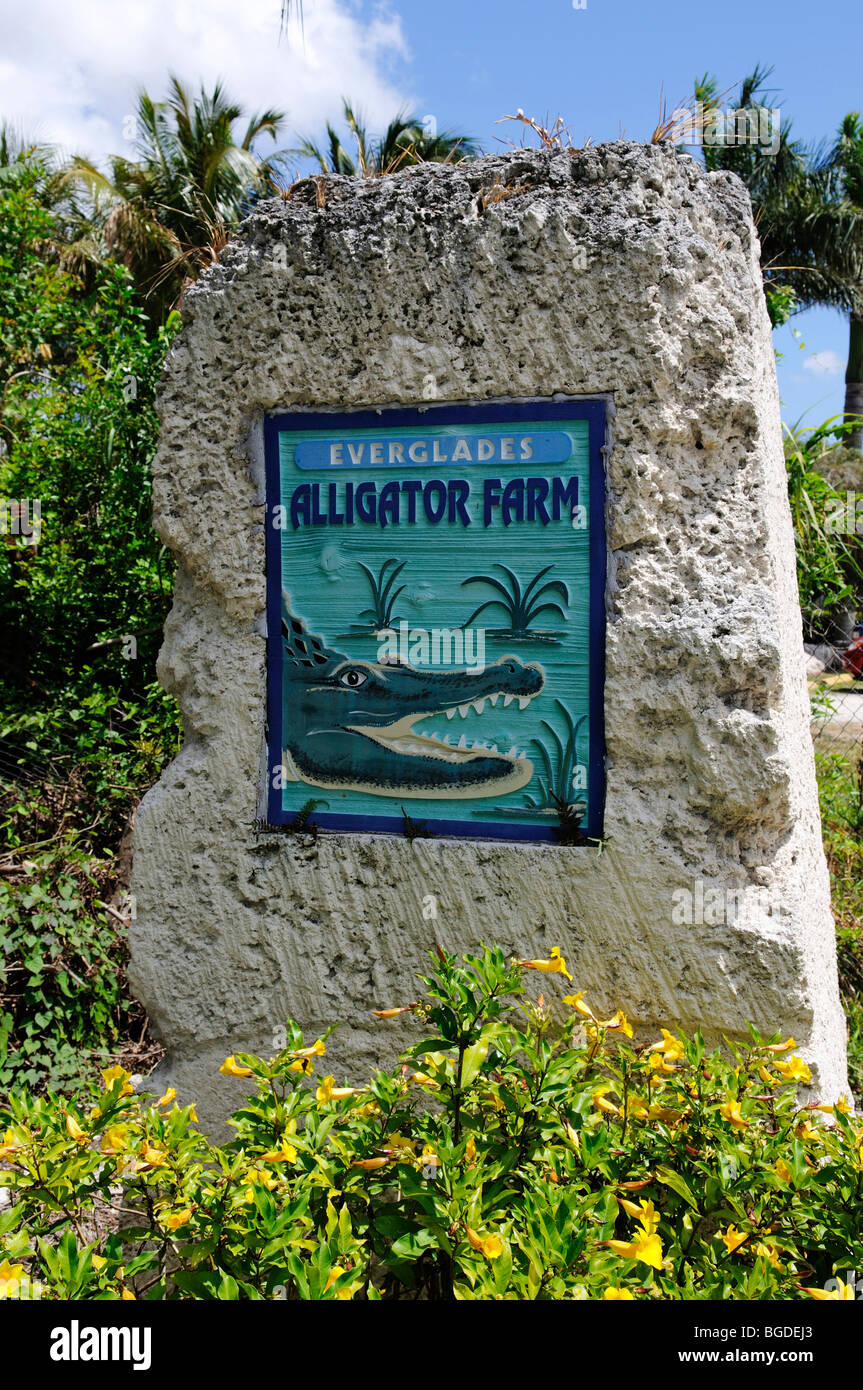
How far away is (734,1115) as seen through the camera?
1.79 meters

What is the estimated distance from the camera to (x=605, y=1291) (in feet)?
4.70

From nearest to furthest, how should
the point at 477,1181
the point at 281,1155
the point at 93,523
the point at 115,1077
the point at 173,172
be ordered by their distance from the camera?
1. the point at 477,1181
2. the point at 281,1155
3. the point at 115,1077
4. the point at 93,523
5. the point at 173,172

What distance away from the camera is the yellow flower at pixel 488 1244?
145cm

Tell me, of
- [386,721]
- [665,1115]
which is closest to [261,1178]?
[665,1115]

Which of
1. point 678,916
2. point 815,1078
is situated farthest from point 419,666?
point 815,1078

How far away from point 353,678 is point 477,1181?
1301 millimetres

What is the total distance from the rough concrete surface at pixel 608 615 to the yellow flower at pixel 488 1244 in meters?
0.93

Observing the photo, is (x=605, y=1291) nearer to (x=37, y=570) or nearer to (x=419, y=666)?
(x=419, y=666)

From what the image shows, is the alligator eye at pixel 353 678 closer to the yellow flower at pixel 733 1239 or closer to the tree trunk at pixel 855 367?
the yellow flower at pixel 733 1239

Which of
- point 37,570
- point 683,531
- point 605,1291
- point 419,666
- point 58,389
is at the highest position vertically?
point 58,389

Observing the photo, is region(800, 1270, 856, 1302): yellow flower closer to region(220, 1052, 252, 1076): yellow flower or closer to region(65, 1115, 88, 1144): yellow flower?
region(220, 1052, 252, 1076): yellow flower

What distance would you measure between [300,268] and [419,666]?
3.47ft

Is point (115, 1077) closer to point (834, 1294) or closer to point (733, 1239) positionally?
point (733, 1239)

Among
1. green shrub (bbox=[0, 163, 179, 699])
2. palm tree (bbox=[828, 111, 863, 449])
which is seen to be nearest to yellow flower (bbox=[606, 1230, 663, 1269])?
green shrub (bbox=[0, 163, 179, 699])
